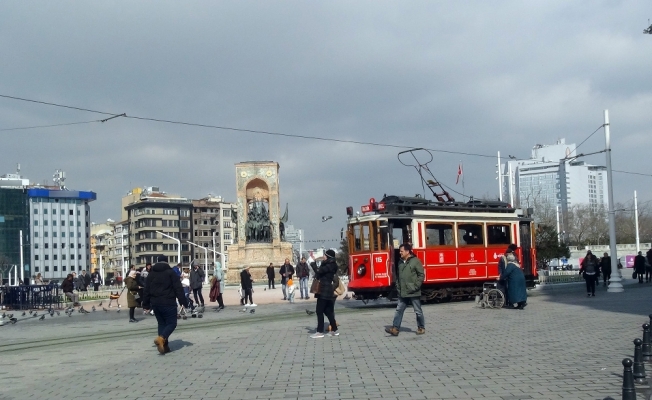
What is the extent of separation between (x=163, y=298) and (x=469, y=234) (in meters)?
13.8

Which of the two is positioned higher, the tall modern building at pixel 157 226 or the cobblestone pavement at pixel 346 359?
the tall modern building at pixel 157 226

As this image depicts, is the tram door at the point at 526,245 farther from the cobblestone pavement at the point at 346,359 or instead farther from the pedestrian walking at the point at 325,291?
the pedestrian walking at the point at 325,291

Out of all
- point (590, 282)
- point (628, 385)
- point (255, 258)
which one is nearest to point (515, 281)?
point (590, 282)

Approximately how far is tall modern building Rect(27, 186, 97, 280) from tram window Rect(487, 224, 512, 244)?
4494 inches

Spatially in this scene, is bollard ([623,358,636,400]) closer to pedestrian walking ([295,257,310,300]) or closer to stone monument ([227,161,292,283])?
pedestrian walking ([295,257,310,300])

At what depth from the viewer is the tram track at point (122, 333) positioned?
51.3 feet

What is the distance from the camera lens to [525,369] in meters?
9.63

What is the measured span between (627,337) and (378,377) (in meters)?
5.48

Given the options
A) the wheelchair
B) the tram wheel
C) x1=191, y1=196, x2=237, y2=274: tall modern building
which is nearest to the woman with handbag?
the wheelchair

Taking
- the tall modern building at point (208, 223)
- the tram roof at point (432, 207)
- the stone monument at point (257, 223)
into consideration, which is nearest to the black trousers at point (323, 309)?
the tram roof at point (432, 207)

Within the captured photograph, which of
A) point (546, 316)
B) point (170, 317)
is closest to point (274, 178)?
point (546, 316)

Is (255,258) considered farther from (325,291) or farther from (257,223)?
(325,291)

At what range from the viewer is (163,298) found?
40.9ft

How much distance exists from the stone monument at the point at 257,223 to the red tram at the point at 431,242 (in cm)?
2497
